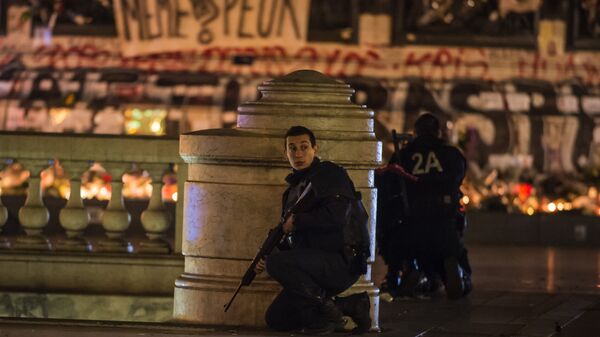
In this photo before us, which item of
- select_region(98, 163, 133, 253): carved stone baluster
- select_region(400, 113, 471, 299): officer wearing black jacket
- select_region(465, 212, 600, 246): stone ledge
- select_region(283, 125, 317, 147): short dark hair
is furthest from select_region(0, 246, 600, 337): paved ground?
select_region(465, 212, 600, 246): stone ledge

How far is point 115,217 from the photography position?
15.0 metres

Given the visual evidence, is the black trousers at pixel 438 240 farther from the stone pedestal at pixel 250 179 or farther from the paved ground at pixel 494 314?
the stone pedestal at pixel 250 179

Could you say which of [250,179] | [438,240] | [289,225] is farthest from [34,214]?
[289,225]

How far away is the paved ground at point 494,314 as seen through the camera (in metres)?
12.5

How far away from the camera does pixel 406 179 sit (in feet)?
52.4

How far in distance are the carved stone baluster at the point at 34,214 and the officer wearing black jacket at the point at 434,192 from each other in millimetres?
3153

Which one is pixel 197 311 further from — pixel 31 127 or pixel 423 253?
pixel 31 127

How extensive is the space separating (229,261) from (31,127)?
1547 centimetres

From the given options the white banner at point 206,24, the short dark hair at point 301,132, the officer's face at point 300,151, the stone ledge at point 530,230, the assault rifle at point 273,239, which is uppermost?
the white banner at point 206,24

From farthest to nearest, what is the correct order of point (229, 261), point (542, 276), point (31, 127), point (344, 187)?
point (31, 127) < point (542, 276) < point (229, 261) < point (344, 187)

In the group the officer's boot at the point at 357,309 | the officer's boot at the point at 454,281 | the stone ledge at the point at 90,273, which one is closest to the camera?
the officer's boot at the point at 357,309

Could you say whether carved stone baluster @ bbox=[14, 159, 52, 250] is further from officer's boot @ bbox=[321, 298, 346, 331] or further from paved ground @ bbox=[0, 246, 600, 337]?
officer's boot @ bbox=[321, 298, 346, 331]

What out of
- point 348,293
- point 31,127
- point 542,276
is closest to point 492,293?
point 542,276

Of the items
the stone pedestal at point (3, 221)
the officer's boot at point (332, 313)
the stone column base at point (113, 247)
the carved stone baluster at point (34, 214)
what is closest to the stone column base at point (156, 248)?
the stone column base at point (113, 247)
